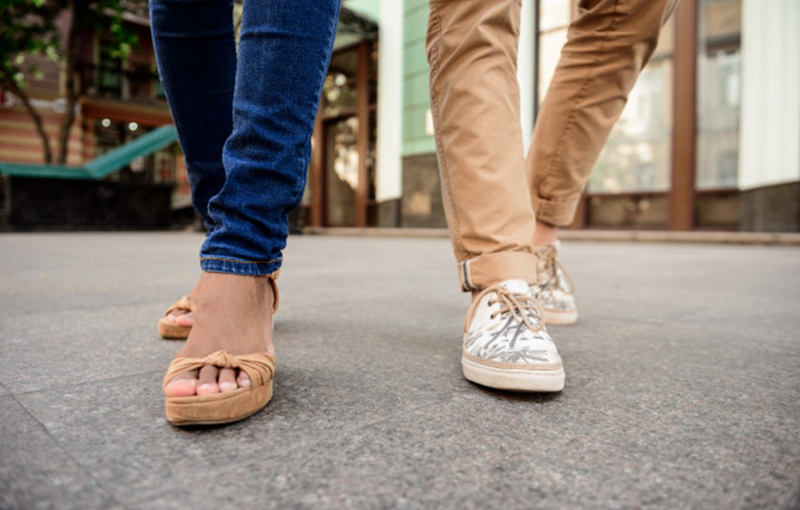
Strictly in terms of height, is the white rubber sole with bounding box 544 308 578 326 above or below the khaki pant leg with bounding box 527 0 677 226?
below

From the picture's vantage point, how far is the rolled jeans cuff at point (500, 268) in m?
0.93

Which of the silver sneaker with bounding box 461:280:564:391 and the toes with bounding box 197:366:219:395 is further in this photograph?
the silver sneaker with bounding box 461:280:564:391

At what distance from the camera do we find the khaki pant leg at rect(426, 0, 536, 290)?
3.11 ft

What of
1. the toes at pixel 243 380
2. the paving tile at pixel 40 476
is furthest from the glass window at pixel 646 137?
the paving tile at pixel 40 476

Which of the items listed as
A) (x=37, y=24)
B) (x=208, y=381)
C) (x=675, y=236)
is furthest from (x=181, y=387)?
(x=37, y=24)

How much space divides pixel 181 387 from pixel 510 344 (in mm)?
459

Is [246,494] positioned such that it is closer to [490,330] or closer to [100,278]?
[490,330]

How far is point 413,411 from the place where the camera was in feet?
2.24

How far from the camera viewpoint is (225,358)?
685 mm

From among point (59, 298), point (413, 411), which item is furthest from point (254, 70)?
point (59, 298)

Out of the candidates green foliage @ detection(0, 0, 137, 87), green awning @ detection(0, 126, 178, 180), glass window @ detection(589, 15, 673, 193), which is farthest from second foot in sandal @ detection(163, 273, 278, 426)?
green foliage @ detection(0, 0, 137, 87)

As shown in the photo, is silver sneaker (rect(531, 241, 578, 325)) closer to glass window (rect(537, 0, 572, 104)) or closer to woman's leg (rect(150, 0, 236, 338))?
woman's leg (rect(150, 0, 236, 338))

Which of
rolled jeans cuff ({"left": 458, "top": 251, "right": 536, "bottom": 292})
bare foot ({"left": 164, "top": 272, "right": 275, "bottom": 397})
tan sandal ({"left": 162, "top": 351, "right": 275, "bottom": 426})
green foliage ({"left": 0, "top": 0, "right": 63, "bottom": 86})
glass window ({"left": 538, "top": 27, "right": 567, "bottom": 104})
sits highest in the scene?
green foliage ({"left": 0, "top": 0, "right": 63, "bottom": 86})

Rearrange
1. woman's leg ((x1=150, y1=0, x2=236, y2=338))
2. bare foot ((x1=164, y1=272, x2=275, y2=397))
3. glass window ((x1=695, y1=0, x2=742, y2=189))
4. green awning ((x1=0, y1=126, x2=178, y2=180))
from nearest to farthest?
bare foot ((x1=164, y1=272, x2=275, y2=397)), woman's leg ((x1=150, y1=0, x2=236, y2=338)), glass window ((x1=695, y1=0, x2=742, y2=189)), green awning ((x1=0, y1=126, x2=178, y2=180))
